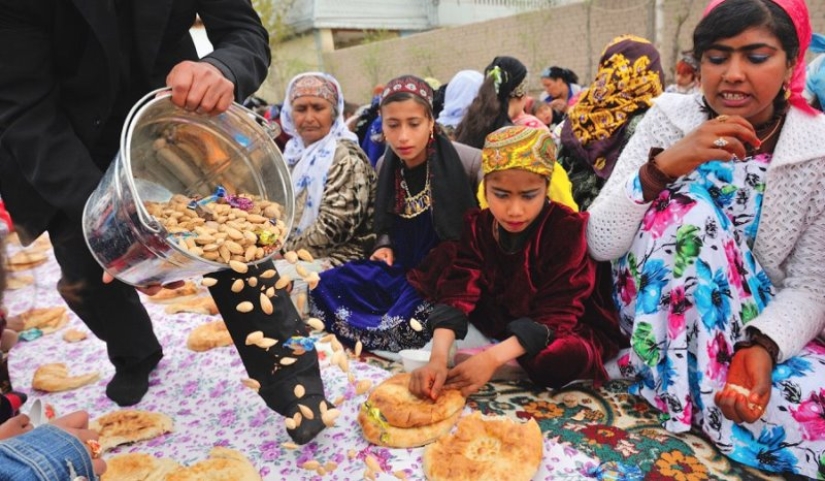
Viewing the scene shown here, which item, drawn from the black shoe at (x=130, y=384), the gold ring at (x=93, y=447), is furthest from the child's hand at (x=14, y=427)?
the black shoe at (x=130, y=384)

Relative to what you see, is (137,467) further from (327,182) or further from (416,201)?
(327,182)

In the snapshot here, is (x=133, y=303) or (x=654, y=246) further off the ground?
(x=654, y=246)

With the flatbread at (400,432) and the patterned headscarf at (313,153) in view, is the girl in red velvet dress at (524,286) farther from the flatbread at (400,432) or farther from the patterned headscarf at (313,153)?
the patterned headscarf at (313,153)

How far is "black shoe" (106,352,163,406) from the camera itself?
1945 mm

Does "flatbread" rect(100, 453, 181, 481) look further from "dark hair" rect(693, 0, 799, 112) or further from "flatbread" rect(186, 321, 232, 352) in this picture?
"dark hair" rect(693, 0, 799, 112)

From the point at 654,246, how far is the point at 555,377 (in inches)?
19.9

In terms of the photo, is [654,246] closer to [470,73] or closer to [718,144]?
[718,144]

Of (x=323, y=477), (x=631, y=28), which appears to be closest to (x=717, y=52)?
(x=323, y=477)

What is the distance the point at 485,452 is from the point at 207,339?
1316 mm

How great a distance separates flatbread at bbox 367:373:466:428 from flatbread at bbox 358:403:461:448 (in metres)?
0.01

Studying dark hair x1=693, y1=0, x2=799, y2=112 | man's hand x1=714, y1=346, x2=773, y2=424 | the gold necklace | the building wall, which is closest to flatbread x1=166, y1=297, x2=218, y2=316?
the gold necklace

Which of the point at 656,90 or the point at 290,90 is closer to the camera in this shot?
the point at 656,90

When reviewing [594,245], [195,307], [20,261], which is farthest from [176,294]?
[594,245]

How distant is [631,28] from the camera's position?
8.66 metres
